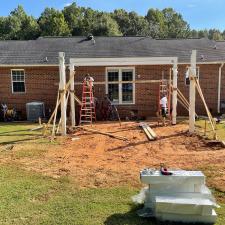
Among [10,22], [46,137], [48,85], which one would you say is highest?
[10,22]

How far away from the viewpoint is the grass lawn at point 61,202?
6.39m

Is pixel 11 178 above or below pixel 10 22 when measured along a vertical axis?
below

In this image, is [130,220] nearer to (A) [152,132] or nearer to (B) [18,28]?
(A) [152,132]

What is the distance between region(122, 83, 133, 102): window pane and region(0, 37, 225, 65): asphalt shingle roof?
188 cm

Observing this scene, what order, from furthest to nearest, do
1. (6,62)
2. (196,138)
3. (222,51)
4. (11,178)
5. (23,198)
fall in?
(222,51), (6,62), (196,138), (11,178), (23,198)

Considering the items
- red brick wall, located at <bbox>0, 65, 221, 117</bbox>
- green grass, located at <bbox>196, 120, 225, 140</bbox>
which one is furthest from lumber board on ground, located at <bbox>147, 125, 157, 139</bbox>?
red brick wall, located at <bbox>0, 65, 221, 117</bbox>

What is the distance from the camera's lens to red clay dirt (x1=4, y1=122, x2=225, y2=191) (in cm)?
882

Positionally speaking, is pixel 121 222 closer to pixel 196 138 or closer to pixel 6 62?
pixel 196 138

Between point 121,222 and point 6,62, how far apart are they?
632 inches

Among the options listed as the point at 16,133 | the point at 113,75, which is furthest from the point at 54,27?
the point at 16,133

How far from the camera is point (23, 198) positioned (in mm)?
7438

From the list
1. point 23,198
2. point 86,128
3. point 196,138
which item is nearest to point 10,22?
point 86,128

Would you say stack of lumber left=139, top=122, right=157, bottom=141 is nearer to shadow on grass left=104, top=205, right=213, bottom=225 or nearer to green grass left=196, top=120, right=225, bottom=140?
green grass left=196, top=120, right=225, bottom=140

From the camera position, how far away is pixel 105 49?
2219 cm
